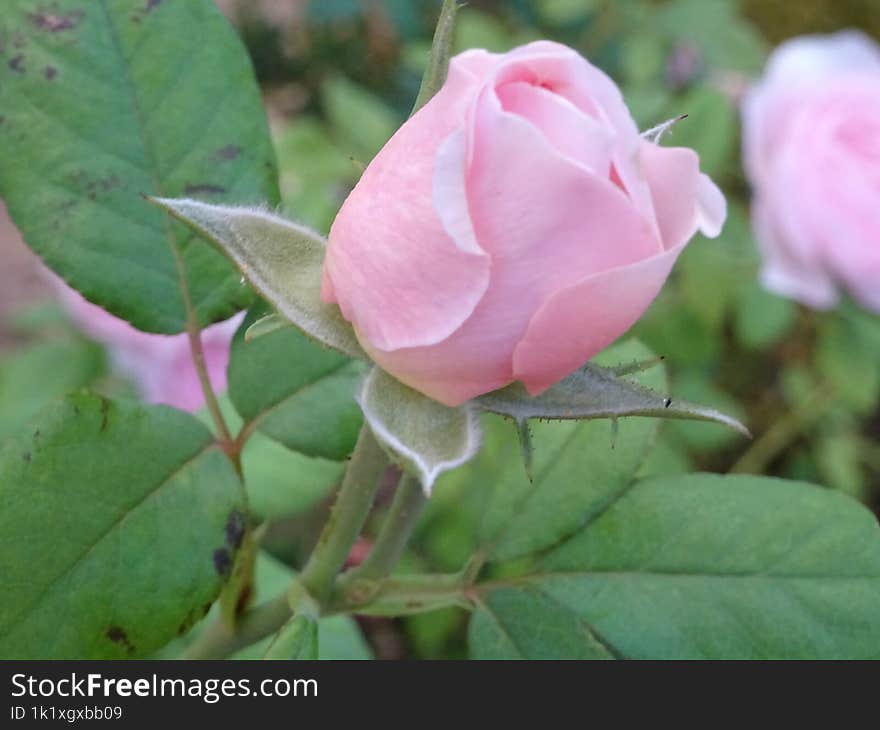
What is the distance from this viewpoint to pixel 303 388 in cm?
61

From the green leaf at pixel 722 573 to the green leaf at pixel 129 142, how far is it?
0.86ft

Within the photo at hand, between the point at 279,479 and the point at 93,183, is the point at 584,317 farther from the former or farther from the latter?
the point at 279,479

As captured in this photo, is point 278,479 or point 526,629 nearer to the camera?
point 526,629

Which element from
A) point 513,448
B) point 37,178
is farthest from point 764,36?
point 37,178

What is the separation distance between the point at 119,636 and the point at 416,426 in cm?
20

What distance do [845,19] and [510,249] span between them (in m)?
2.31

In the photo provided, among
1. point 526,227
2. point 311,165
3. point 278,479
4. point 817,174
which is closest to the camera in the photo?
point 526,227

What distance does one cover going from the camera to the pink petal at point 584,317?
0.38m

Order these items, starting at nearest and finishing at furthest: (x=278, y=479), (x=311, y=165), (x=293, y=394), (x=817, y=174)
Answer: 1. (x=293, y=394)
2. (x=278, y=479)
3. (x=817, y=174)
4. (x=311, y=165)

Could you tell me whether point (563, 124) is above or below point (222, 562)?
above

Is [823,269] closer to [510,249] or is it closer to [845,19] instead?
[510,249]

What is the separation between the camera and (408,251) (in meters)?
0.40

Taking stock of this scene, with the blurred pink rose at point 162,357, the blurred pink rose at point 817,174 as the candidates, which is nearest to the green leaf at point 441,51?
the blurred pink rose at point 162,357

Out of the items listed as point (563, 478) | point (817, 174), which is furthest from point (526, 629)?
point (817, 174)
